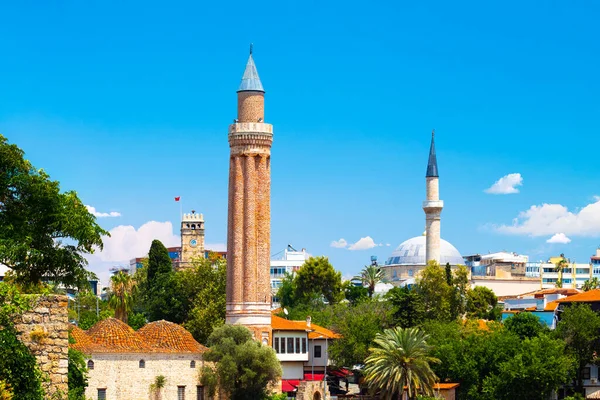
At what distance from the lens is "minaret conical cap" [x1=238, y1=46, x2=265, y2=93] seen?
75.9 metres

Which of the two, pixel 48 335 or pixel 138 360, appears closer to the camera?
pixel 48 335

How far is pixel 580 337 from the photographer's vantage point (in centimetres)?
6856

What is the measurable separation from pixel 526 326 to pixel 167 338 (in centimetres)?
2516

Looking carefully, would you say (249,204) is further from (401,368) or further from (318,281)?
(318,281)

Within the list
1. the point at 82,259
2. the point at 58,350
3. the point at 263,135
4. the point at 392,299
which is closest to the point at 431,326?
the point at 392,299

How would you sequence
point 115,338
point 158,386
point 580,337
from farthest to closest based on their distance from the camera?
point 580,337 < point 158,386 < point 115,338

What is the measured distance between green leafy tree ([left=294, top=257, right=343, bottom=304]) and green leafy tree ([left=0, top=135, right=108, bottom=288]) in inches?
3260

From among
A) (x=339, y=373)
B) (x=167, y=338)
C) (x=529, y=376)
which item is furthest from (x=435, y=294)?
(x=167, y=338)

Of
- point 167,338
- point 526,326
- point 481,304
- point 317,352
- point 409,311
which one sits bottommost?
point 317,352

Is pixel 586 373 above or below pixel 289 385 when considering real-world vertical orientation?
above

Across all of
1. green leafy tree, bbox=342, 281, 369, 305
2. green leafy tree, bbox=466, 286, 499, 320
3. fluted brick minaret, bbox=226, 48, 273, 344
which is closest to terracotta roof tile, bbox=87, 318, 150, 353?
fluted brick minaret, bbox=226, 48, 273, 344

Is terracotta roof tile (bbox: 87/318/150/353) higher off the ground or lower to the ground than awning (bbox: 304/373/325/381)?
higher

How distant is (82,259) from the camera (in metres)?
20.8

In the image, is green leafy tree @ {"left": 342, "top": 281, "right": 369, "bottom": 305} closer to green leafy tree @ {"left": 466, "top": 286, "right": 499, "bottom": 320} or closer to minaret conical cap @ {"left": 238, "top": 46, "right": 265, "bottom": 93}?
green leafy tree @ {"left": 466, "top": 286, "right": 499, "bottom": 320}
